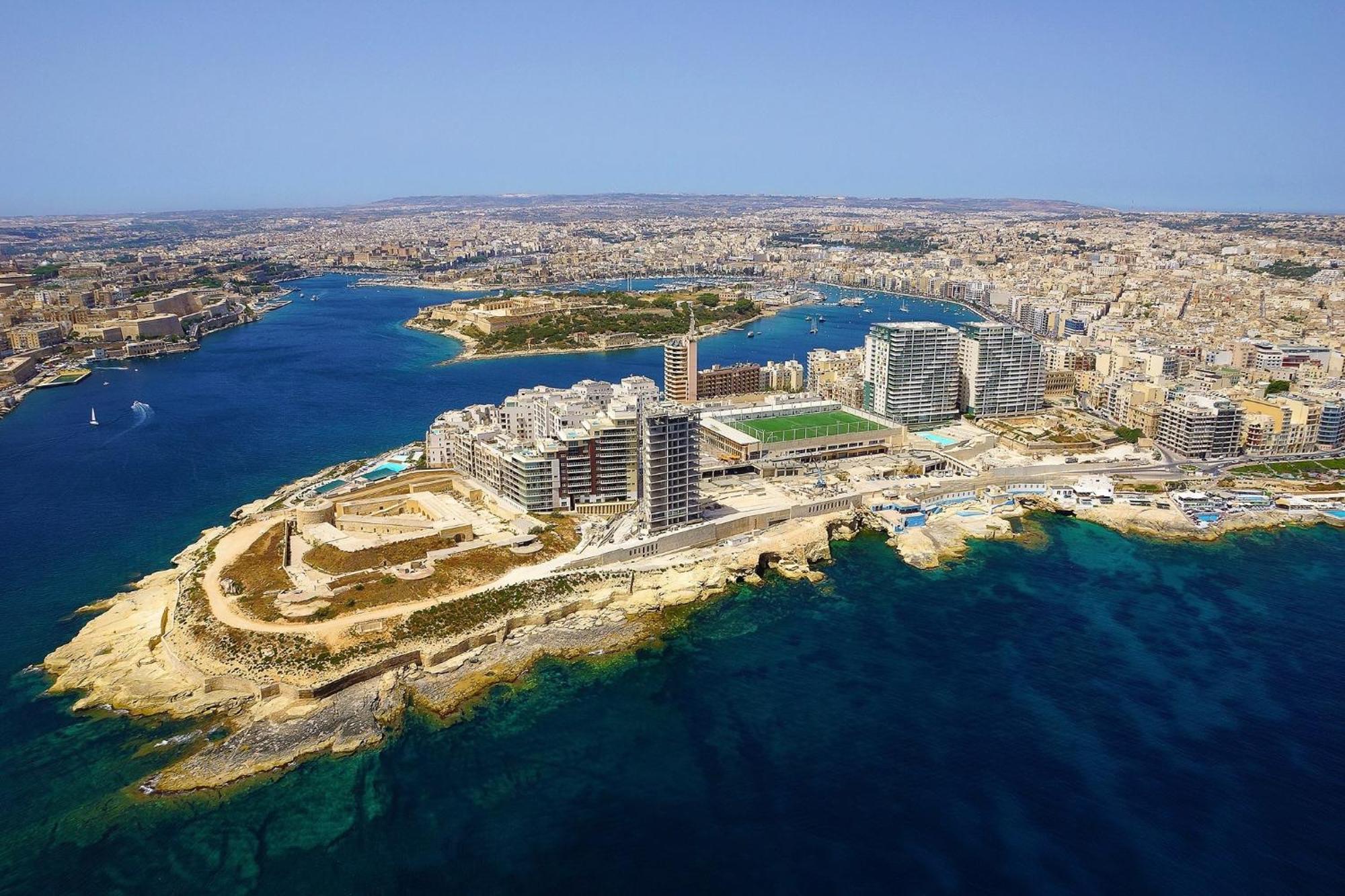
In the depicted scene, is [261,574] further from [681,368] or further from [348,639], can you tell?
[681,368]

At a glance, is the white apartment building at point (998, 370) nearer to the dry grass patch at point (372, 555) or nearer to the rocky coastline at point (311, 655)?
the rocky coastline at point (311, 655)

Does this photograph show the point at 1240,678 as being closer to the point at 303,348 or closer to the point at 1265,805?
the point at 1265,805

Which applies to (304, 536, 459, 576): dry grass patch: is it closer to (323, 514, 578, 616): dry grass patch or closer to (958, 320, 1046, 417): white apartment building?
(323, 514, 578, 616): dry grass patch

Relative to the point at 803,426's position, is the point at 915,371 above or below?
above

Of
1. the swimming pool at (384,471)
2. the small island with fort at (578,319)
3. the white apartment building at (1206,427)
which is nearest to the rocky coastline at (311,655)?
the swimming pool at (384,471)

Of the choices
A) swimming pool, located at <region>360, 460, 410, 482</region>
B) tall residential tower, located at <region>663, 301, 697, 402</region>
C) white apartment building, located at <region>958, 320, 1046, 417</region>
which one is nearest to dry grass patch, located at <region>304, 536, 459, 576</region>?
swimming pool, located at <region>360, 460, 410, 482</region>

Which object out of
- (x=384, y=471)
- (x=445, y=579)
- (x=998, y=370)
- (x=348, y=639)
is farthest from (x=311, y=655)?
(x=998, y=370)

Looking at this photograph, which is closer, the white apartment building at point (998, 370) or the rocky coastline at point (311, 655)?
the rocky coastline at point (311, 655)
